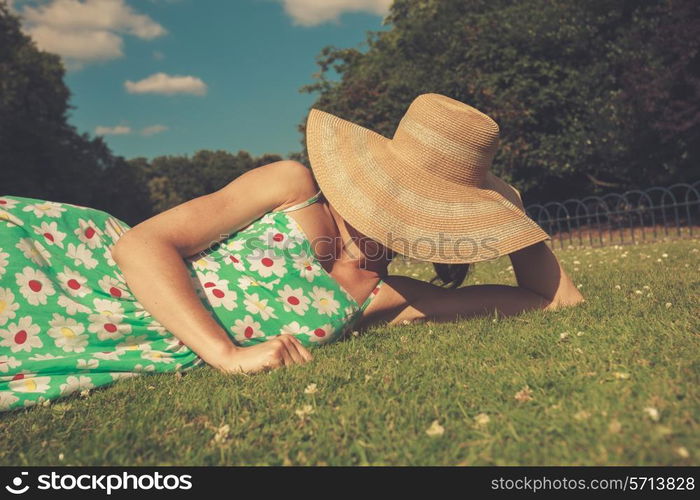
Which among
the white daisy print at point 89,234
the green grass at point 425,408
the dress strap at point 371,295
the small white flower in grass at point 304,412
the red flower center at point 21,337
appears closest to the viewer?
the green grass at point 425,408

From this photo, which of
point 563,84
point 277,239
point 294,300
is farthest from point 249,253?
point 563,84

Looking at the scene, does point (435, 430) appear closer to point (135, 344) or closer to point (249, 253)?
point (249, 253)

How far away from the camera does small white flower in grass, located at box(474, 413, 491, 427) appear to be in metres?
2.03

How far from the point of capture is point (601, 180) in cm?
2111

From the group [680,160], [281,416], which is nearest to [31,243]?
[281,416]

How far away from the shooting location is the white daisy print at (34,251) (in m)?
2.88

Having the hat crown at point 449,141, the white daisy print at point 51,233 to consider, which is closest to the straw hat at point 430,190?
the hat crown at point 449,141

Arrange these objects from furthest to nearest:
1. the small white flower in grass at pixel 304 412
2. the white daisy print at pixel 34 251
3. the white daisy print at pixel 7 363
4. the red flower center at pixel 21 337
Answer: the white daisy print at pixel 34 251 < the red flower center at pixel 21 337 < the white daisy print at pixel 7 363 < the small white flower in grass at pixel 304 412

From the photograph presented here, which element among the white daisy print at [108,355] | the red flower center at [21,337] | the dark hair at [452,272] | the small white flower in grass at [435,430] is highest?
the red flower center at [21,337]

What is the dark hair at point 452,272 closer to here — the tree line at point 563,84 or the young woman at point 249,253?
the young woman at point 249,253

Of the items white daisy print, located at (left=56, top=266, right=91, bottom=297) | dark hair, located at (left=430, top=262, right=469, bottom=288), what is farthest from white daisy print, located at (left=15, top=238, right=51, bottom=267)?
dark hair, located at (left=430, top=262, right=469, bottom=288)

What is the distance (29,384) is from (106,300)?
1.98 feet
